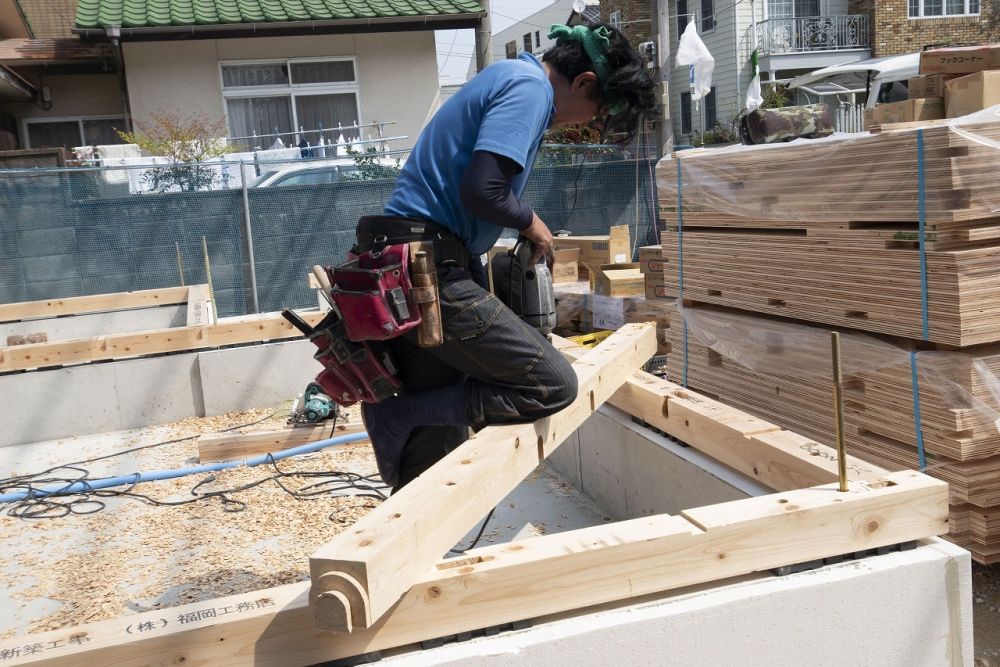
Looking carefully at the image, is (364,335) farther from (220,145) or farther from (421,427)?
(220,145)

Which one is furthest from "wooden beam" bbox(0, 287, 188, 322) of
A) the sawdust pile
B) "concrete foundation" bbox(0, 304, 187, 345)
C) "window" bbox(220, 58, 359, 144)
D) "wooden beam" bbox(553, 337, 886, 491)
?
"wooden beam" bbox(553, 337, 886, 491)

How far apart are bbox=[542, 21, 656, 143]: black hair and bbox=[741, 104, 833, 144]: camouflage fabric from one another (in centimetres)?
187

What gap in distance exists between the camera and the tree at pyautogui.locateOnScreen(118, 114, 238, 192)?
11.1 meters

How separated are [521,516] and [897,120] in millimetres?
2801

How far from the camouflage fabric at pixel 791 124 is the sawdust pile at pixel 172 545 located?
307cm

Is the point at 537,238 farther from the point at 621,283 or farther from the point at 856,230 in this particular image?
the point at 621,283

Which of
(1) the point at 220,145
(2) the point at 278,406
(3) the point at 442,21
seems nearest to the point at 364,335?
(2) the point at 278,406

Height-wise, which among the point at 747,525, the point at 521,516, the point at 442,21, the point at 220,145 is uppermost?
the point at 442,21

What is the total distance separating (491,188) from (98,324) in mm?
7768

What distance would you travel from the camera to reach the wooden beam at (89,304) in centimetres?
902

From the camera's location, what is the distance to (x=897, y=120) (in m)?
4.31

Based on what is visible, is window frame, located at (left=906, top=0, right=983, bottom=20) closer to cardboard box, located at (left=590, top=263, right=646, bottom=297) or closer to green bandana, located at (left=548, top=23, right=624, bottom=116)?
cardboard box, located at (left=590, top=263, right=646, bottom=297)

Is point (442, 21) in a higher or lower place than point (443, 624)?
higher

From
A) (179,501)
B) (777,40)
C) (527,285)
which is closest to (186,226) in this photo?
(179,501)
